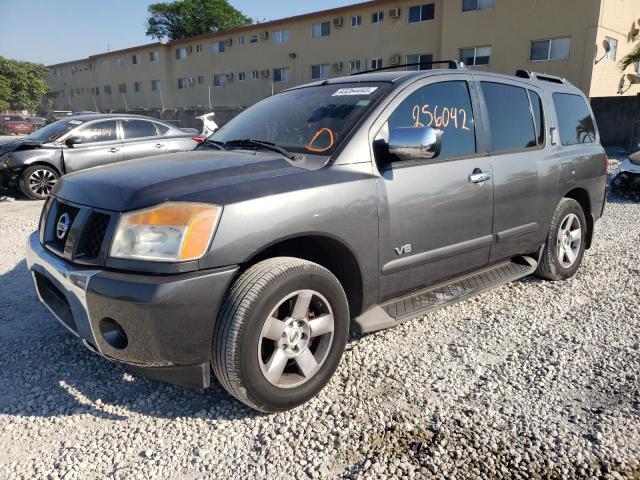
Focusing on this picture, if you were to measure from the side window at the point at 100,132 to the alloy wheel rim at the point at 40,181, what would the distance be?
0.93 m

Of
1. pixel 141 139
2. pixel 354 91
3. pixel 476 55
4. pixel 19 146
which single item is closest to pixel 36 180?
pixel 19 146

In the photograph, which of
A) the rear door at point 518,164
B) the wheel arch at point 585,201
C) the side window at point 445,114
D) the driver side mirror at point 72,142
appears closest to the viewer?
the side window at point 445,114

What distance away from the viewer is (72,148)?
28.8ft

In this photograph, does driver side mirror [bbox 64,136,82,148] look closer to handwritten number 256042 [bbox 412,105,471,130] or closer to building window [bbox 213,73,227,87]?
handwritten number 256042 [bbox 412,105,471,130]

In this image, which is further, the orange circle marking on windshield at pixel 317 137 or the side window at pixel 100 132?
the side window at pixel 100 132

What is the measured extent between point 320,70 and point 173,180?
28.0 m

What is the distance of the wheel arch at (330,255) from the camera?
2.55 m

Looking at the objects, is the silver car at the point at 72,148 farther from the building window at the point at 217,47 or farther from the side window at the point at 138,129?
the building window at the point at 217,47

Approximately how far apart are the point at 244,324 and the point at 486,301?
258cm

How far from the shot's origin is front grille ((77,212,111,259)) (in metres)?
2.28

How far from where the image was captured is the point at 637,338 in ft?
10.9

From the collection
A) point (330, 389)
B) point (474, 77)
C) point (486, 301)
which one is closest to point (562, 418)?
point (330, 389)

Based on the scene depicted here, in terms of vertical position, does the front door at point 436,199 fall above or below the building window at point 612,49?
below

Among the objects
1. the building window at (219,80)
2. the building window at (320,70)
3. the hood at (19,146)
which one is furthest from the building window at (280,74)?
the hood at (19,146)
